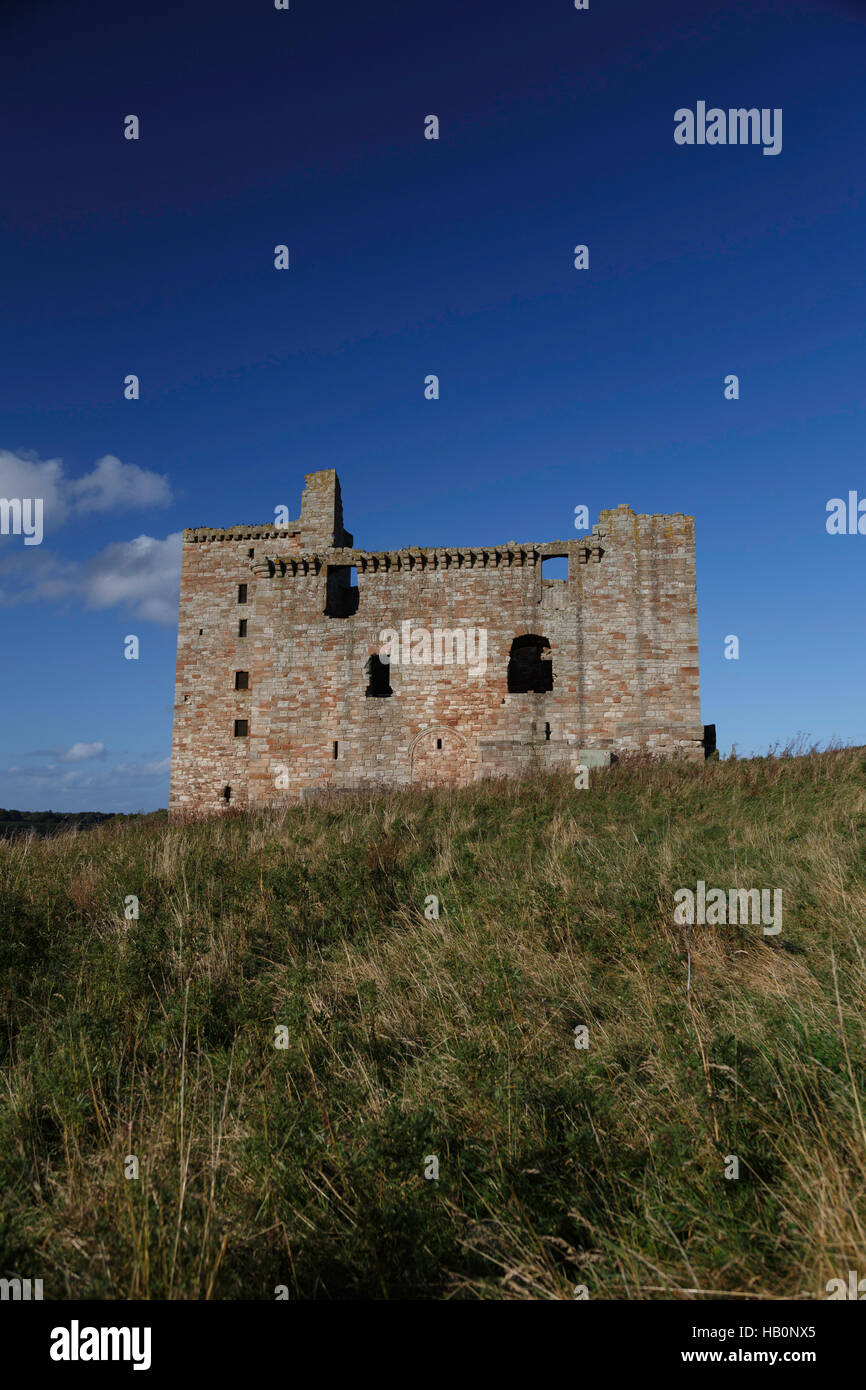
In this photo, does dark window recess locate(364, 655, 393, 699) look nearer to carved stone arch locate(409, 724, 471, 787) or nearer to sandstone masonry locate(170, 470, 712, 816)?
sandstone masonry locate(170, 470, 712, 816)

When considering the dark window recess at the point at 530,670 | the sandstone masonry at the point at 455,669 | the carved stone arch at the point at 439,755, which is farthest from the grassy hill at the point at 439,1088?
the dark window recess at the point at 530,670

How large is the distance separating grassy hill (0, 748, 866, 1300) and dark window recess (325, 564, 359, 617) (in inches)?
719

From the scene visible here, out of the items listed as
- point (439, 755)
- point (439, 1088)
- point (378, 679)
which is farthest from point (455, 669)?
point (439, 1088)

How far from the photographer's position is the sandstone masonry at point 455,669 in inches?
845

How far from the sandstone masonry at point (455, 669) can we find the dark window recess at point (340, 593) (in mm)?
69

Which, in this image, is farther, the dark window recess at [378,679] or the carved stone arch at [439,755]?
the dark window recess at [378,679]

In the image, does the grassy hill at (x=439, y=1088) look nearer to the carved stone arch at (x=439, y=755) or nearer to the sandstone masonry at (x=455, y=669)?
the sandstone masonry at (x=455, y=669)

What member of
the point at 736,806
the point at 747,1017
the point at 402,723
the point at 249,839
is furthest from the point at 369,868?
the point at 402,723

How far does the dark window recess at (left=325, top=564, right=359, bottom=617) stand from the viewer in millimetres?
24391

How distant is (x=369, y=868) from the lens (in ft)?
25.5

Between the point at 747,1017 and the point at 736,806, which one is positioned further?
the point at 736,806

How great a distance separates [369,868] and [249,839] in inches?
128

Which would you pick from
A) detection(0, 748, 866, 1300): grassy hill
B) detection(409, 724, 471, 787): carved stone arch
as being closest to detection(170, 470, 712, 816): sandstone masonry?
detection(409, 724, 471, 787): carved stone arch
